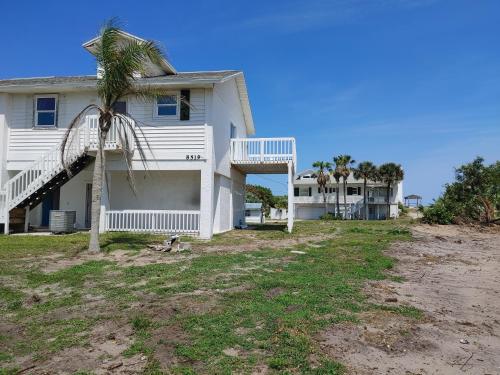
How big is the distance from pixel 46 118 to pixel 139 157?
5.25 m

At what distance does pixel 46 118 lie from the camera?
1898 centimetres

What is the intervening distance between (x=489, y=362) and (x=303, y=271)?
502 centimetres

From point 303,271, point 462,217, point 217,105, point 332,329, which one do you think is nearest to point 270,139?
point 217,105

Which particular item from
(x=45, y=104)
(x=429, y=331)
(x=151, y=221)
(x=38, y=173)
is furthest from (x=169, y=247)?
(x=45, y=104)

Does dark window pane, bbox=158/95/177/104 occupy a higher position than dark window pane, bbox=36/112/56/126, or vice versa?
dark window pane, bbox=158/95/177/104

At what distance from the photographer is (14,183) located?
1702 cm

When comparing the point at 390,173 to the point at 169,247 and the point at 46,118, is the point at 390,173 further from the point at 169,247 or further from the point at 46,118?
the point at 169,247

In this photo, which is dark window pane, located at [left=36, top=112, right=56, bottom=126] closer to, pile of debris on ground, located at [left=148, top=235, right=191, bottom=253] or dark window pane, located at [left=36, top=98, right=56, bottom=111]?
dark window pane, located at [left=36, top=98, right=56, bottom=111]

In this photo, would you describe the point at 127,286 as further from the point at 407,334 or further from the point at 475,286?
the point at 475,286

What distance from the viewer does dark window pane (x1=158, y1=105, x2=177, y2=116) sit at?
58.9 feet

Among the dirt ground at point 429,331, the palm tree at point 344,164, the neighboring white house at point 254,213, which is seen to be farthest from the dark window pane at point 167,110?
the palm tree at point 344,164

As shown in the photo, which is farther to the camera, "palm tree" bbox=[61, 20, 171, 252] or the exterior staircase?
the exterior staircase

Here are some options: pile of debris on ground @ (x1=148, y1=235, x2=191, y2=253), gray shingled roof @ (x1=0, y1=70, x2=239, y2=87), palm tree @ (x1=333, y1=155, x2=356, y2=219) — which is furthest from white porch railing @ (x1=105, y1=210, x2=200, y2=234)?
palm tree @ (x1=333, y1=155, x2=356, y2=219)

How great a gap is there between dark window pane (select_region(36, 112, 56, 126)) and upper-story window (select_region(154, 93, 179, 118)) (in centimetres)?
515
